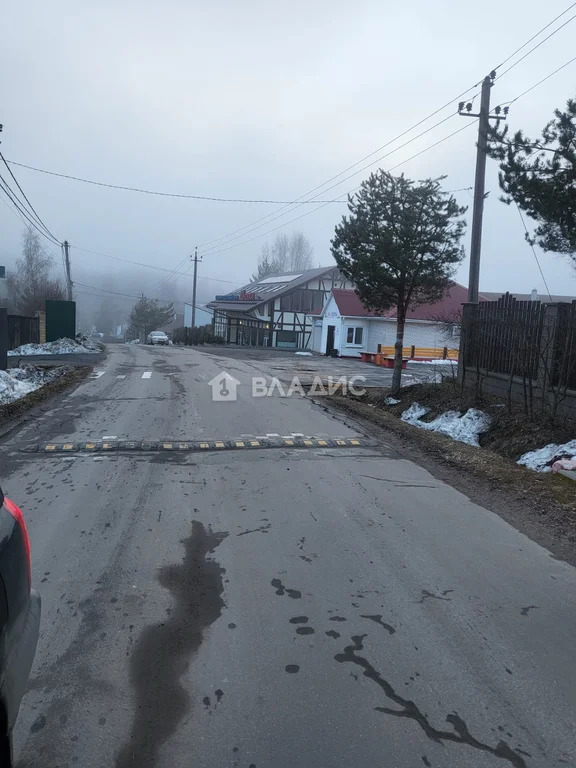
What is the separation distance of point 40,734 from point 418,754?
1.75 meters

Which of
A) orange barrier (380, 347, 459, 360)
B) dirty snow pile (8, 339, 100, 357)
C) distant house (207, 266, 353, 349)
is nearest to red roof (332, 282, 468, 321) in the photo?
orange barrier (380, 347, 459, 360)

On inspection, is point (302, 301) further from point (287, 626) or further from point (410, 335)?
point (287, 626)

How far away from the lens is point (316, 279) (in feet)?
178

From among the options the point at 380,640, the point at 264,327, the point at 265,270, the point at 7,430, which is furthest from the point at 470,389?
the point at 265,270

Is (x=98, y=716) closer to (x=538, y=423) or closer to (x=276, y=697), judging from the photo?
(x=276, y=697)

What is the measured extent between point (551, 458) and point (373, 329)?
3285 centimetres

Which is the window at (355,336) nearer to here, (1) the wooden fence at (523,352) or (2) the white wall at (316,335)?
(2) the white wall at (316,335)

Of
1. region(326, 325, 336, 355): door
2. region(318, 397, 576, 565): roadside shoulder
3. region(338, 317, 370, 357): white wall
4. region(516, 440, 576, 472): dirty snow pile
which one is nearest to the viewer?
region(318, 397, 576, 565): roadside shoulder

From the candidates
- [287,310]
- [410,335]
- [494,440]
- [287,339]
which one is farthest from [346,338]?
[494,440]

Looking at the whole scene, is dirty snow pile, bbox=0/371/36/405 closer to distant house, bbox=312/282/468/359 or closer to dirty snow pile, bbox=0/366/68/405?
dirty snow pile, bbox=0/366/68/405

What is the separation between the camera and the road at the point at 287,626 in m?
2.87

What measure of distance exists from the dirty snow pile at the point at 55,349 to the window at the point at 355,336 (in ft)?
55.9

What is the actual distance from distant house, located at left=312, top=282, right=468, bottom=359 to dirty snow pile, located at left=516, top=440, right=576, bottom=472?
28636 millimetres

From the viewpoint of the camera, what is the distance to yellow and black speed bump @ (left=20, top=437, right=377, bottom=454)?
348 inches
